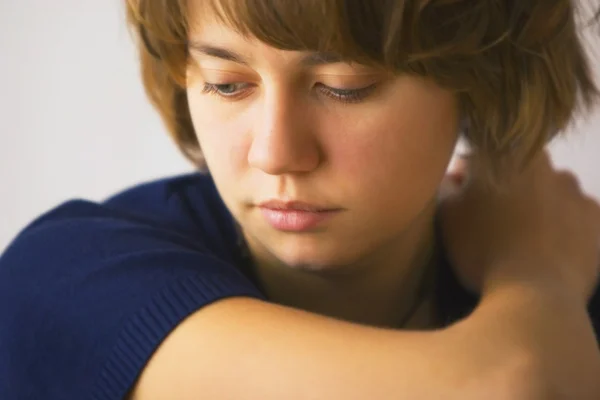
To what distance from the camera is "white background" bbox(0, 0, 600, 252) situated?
3.58ft

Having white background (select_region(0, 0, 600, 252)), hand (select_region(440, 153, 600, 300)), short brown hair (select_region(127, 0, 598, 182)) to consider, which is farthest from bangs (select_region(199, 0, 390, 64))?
white background (select_region(0, 0, 600, 252))

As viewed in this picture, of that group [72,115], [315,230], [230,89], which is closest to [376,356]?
[315,230]

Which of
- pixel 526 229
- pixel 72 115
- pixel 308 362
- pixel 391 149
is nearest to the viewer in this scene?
pixel 308 362

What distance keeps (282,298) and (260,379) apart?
311mm

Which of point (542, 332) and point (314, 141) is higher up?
point (314, 141)

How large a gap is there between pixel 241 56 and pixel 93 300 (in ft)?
0.72

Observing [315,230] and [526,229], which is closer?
[315,230]

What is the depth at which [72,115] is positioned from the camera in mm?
1138

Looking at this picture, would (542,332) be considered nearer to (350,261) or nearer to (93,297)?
(350,261)

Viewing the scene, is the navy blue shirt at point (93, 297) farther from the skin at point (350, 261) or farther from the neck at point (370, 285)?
the neck at point (370, 285)

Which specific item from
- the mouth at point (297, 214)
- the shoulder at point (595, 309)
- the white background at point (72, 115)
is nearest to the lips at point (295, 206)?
the mouth at point (297, 214)

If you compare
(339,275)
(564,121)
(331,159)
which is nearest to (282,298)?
(339,275)

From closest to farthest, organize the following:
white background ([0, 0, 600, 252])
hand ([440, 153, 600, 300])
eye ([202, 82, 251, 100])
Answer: eye ([202, 82, 251, 100]) → hand ([440, 153, 600, 300]) → white background ([0, 0, 600, 252])

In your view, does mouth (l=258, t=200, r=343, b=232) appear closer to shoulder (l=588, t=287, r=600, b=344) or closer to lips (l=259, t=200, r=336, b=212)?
lips (l=259, t=200, r=336, b=212)
